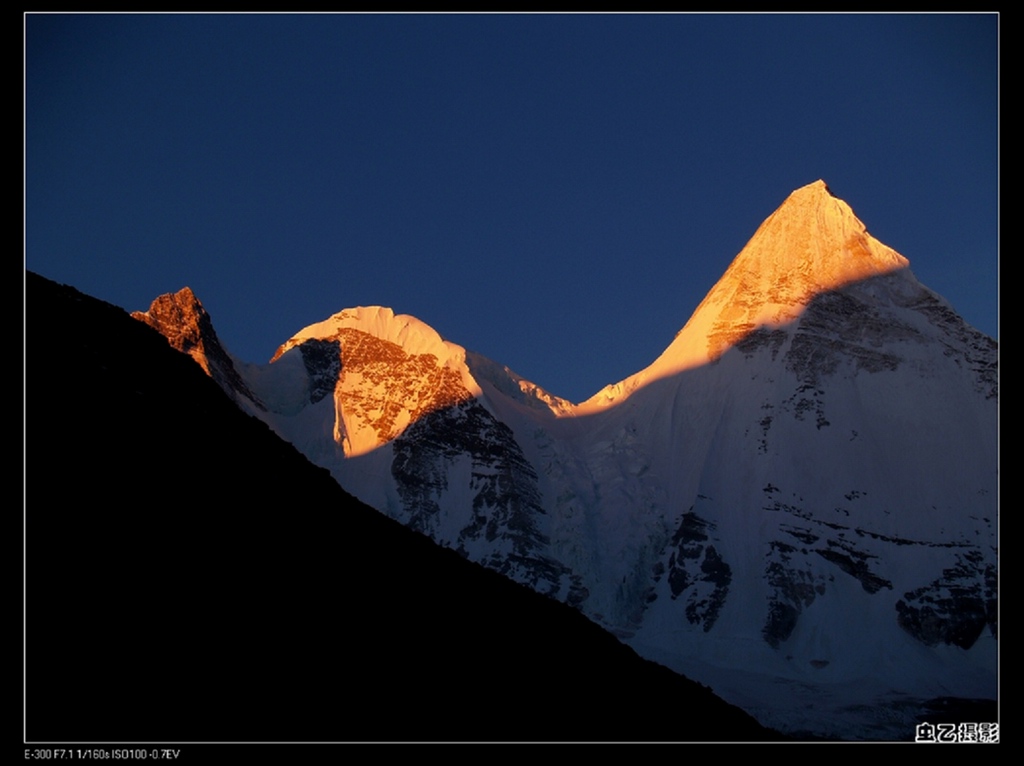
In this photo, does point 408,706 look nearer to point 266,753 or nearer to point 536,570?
point 266,753

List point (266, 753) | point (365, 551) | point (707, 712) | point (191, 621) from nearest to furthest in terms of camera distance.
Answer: point (266, 753)
point (191, 621)
point (365, 551)
point (707, 712)

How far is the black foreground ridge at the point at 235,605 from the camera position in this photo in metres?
37.4

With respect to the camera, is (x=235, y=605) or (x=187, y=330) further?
(x=187, y=330)

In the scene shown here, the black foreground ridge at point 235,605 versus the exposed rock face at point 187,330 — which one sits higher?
the exposed rock face at point 187,330

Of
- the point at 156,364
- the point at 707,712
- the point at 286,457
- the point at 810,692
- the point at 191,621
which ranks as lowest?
the point at 810,692

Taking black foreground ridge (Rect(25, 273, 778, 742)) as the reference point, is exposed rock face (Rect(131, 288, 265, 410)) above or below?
above

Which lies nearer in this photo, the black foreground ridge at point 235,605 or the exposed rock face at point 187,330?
the black foreground ridge at point 235,605

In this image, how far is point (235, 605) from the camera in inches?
1644

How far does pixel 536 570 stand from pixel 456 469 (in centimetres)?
2096

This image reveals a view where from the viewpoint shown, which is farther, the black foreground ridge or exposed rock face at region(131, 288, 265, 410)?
exposed rock face at region(131, 288, 265, 410)

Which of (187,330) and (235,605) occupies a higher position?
(187,330)

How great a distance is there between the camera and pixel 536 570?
187 m

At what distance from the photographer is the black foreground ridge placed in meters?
37.4
